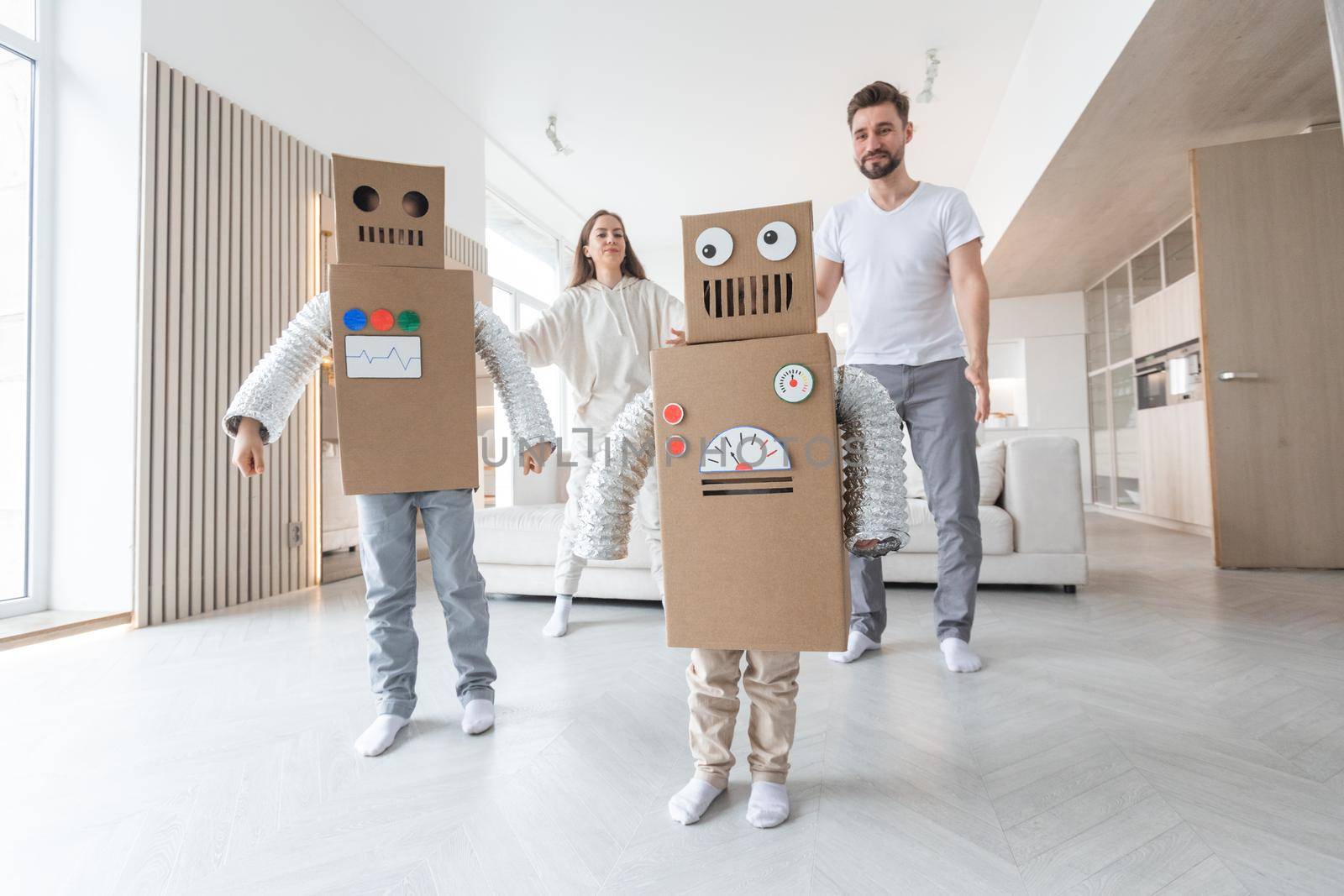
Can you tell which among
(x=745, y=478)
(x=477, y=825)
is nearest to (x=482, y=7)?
(x=745, y=478)

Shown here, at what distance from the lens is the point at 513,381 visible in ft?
5.16

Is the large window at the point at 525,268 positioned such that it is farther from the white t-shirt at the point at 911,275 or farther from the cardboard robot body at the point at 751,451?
the cardboard robot body at the point at 751,451

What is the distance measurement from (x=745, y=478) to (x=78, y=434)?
2893 millimetres

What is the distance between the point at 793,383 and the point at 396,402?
2.71 feet

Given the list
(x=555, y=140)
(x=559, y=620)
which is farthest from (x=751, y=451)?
(x=555, y=140)

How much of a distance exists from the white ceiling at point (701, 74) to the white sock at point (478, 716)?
3.64 metres

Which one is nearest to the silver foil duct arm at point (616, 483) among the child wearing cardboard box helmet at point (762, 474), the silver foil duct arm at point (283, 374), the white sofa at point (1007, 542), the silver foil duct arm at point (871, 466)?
the child wearing cardboard box helmet at point (762, 474)

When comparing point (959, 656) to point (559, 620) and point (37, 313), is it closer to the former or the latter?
point (559, 620)

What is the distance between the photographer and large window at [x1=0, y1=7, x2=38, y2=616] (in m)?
2.62

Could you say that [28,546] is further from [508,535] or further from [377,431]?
[377,431]

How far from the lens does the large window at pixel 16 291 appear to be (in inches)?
103

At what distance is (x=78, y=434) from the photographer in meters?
2.65

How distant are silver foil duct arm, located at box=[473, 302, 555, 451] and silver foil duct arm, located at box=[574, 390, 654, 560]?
42 cm

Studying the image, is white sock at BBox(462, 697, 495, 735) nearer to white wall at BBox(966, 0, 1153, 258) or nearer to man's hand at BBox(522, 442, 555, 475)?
man's hand at BBox(522, 442, 555, 475)
